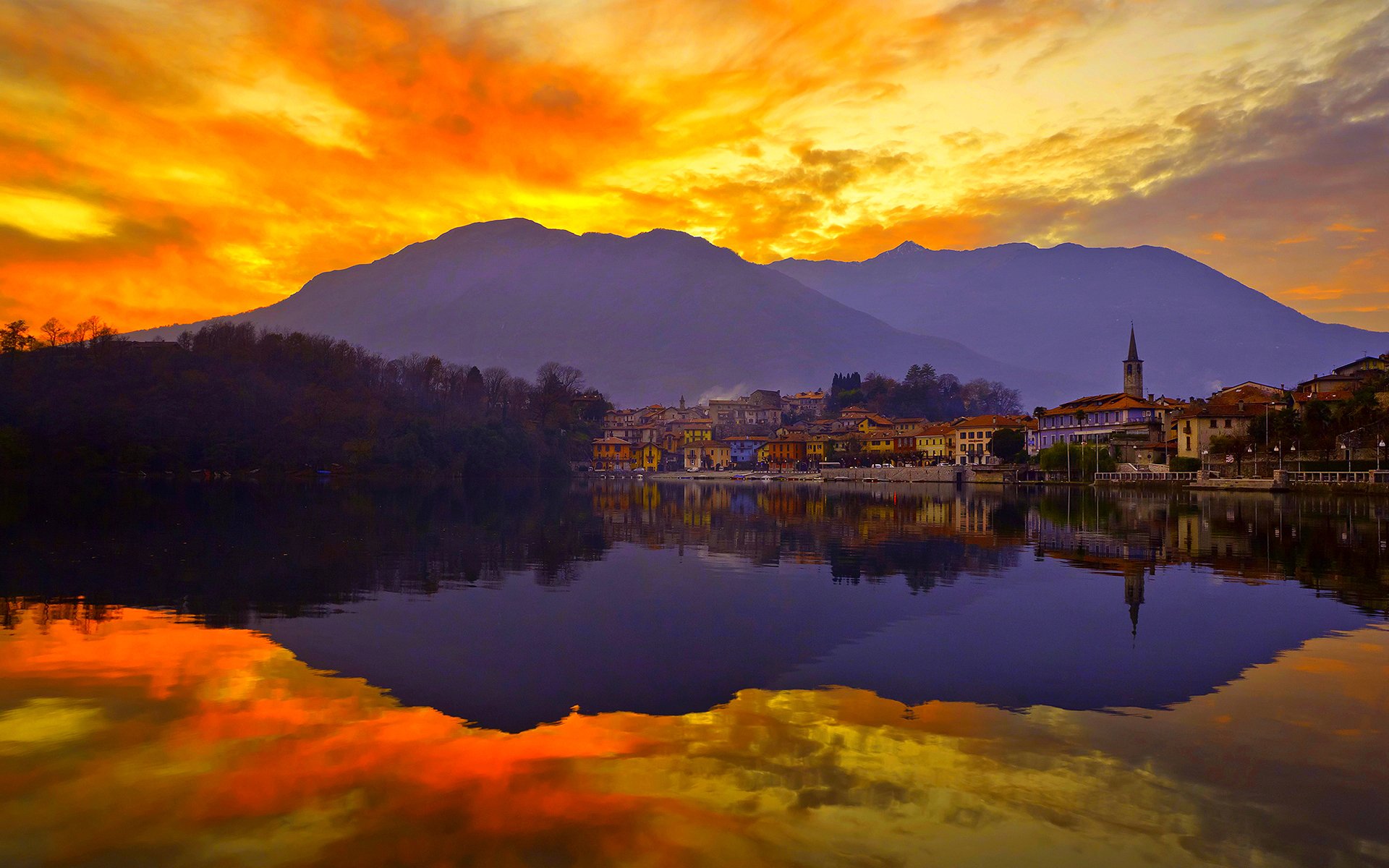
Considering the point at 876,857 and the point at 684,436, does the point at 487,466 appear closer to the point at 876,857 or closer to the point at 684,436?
the point at 684,436

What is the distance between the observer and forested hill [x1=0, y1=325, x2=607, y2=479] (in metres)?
90.2

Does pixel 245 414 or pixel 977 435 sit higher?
pixel 245 414

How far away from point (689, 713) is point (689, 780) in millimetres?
2048

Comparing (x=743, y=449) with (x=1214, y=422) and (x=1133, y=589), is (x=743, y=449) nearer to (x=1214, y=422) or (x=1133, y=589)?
(x=1214, y=422)

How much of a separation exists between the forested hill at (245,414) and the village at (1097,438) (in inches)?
1525

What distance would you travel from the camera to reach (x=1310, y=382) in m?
95.7

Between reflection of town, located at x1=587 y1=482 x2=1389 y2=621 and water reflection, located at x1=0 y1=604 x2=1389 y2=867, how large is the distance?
331 inches

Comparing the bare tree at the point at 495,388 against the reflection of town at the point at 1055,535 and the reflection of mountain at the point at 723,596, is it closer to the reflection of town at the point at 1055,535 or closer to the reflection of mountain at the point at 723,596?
the reflection of town at the point at 1055,535

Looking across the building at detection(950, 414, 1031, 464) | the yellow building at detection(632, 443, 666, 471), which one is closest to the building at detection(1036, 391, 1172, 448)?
the building at detection(950, 414, 1031, 464)

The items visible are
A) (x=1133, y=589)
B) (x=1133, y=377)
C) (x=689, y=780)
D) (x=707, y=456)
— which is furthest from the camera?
(x=707, y=456)

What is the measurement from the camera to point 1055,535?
110ft

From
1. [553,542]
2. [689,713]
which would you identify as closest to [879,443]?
[553,542]

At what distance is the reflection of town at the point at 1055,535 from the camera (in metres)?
22.5

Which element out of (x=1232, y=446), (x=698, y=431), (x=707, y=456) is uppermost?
(x=698, y=431)
